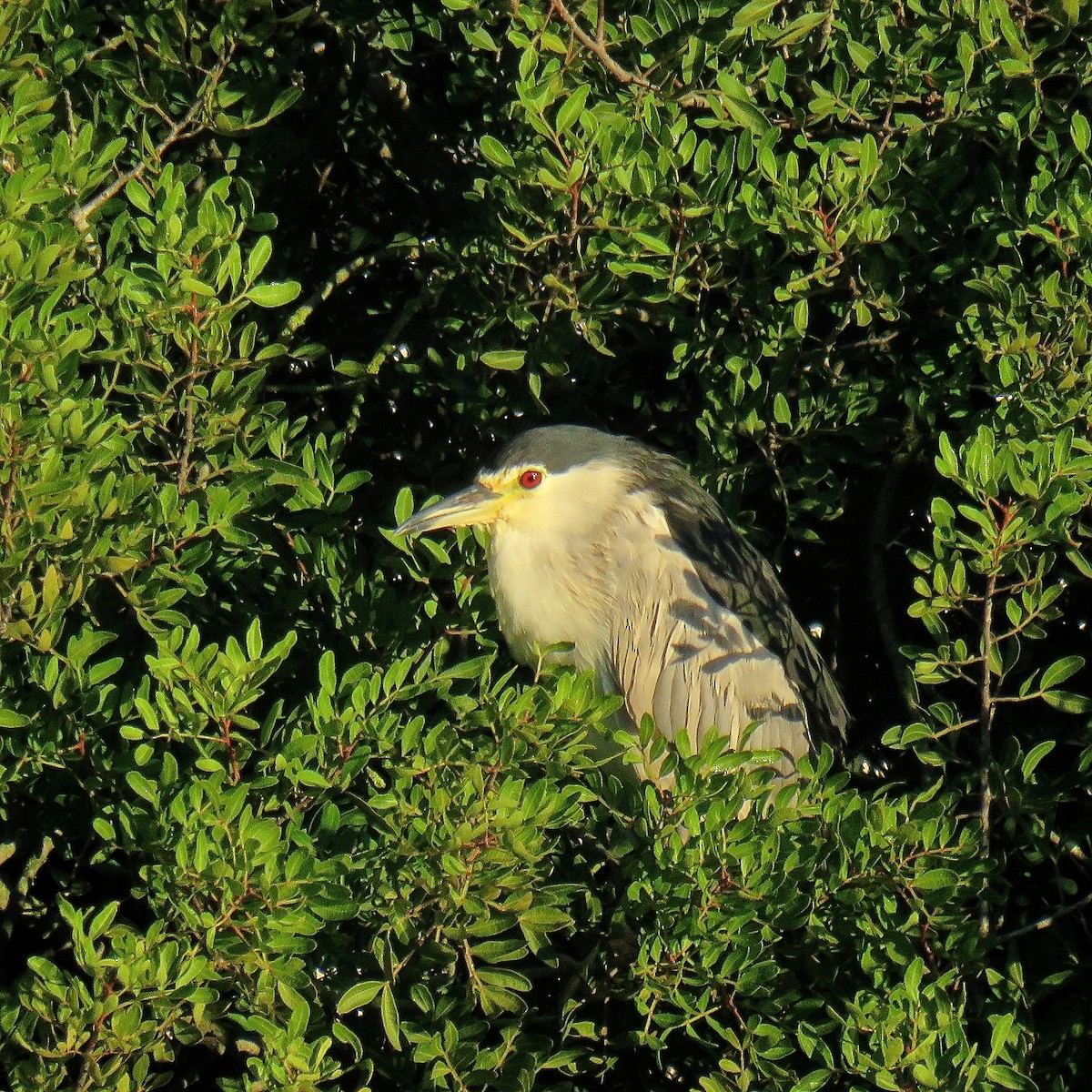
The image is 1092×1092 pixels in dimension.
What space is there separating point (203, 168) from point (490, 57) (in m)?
0.75

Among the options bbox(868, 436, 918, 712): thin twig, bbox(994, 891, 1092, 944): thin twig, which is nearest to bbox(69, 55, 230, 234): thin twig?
bbox(868, 436, 918, 712): thin twig

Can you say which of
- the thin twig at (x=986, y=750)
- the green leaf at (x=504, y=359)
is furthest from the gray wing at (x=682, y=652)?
the thin twig at (x=986, y=750)

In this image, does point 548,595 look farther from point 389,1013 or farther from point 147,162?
point 389,1013

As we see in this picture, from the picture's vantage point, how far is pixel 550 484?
12.4 ft

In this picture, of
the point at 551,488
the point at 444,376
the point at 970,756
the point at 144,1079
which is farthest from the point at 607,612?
the point at 144,1079

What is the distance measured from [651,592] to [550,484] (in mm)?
406

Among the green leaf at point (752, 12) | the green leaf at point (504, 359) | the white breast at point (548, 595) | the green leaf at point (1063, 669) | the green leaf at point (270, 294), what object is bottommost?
the white breast at point (548, 595)

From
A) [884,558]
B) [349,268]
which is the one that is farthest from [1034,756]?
[349,268]

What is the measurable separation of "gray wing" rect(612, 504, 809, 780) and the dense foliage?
0.26 metres

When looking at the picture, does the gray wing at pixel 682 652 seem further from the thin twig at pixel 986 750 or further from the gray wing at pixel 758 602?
the thin twig at pixel 986 750

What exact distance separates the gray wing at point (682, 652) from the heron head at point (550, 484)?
0.40 feet

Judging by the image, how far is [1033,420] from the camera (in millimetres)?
2662

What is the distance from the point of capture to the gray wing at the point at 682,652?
3838 mm

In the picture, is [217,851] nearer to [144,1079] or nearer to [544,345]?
[144,1079]
